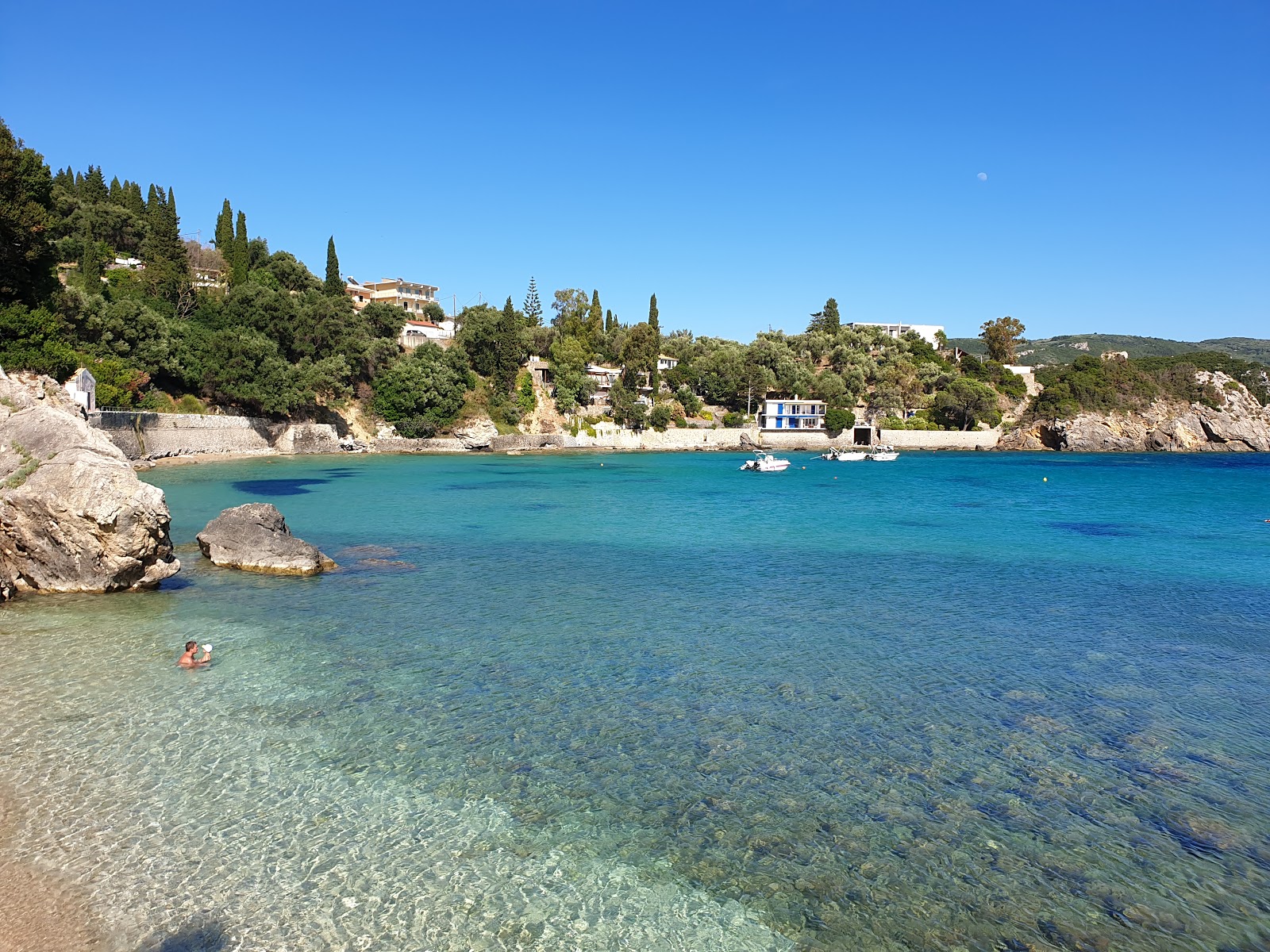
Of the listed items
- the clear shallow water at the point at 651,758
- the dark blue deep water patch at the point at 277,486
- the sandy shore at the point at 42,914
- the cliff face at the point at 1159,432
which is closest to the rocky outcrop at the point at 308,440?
the dark blue deep water patch at the point at 277,486

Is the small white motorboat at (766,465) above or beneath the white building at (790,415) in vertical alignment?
beneath

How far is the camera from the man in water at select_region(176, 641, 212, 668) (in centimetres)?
1262

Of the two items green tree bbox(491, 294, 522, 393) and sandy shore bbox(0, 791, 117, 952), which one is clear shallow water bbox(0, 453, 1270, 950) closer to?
sandy shore bbox(0, 791, 117, 952)

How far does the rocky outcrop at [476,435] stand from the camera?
81750 mm

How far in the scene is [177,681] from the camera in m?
12.0

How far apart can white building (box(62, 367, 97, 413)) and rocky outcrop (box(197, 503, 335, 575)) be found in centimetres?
A: 2842

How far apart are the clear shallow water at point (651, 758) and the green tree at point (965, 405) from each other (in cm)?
9161

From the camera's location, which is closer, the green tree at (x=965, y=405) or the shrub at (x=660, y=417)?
the shrub at (x=660, y=417)

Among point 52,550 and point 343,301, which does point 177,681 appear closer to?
point 52,550

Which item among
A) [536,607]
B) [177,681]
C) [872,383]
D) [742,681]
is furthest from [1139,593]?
[872,383]

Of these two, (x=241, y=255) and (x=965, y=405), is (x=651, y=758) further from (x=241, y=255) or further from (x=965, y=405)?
(x=965, y=405)

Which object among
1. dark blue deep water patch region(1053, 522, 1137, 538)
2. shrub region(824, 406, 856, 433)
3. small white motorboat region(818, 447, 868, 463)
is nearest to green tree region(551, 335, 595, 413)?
small white motorboat region(818, 447, 868, 463)

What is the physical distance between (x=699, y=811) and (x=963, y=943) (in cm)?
290

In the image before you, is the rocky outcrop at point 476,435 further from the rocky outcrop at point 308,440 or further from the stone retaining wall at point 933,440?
the stone retaining wall at point 933,440
